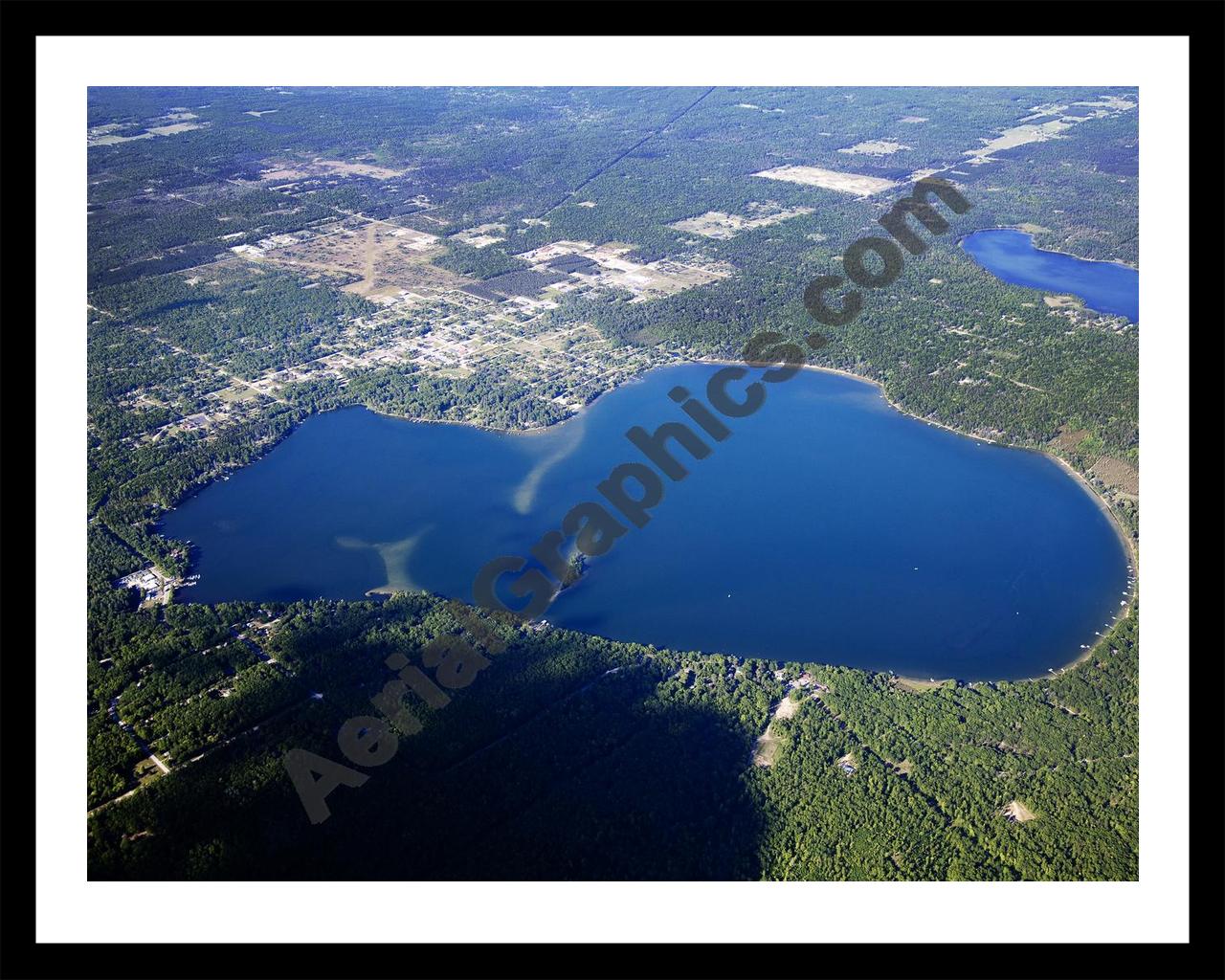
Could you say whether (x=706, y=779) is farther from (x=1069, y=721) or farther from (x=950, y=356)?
(x=950, y=356)

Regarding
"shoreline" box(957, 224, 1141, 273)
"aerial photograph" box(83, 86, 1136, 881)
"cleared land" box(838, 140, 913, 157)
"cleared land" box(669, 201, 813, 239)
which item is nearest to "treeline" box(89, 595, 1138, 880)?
"aerial photograph" box(83, 86, 1136, 881)

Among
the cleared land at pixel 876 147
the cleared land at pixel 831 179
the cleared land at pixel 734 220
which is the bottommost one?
the cleared land at pixel 734 220

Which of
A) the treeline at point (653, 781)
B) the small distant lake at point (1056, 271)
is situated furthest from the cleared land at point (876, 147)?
the treeline at point (653, 781)

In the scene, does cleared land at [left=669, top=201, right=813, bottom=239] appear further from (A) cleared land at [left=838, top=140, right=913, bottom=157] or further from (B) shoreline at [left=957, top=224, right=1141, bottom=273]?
(A) cleared land at [left=838, top=140, right=913, bottom=157]

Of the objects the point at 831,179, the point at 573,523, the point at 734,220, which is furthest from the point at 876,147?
the point at 573,523

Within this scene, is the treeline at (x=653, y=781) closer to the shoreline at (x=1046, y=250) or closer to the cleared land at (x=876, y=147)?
the shoreline at (x=1046, y=250)

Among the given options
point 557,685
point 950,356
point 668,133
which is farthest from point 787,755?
point 668,133

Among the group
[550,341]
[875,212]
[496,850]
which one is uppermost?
[875,212]
